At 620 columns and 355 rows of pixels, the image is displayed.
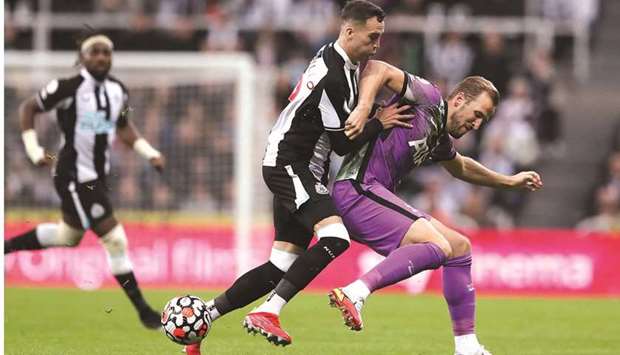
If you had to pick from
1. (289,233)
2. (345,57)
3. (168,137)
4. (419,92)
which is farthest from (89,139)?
(168,137)

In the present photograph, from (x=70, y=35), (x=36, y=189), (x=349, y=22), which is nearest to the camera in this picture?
(x=349, y=22)

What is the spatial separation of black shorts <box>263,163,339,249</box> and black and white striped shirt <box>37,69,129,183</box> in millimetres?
3526

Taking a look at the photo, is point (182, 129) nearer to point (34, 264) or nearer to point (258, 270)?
point (34, 264)

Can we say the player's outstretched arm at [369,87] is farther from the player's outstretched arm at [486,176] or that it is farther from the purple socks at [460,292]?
the purple socks at [460,292]

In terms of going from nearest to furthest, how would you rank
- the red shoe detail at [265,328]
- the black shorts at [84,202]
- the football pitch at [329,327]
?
the red shoe detail at [265,328]
the football pitch at [329,327]
the black shorts at [84,202]

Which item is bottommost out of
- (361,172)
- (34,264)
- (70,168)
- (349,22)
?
(34,264)

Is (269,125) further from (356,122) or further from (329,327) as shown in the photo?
(356,122)


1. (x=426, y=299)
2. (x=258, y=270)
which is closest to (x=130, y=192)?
(x=426, y=299)

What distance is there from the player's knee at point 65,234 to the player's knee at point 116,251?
31cm

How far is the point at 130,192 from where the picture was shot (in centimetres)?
1816

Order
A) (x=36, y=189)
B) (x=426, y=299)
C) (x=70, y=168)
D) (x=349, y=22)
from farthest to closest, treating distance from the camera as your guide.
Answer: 1. (x=36, y=189)
2. (x=426, y=299)
3. (x=70, y=168)
4. (x=349, y=22)

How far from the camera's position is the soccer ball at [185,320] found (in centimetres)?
805

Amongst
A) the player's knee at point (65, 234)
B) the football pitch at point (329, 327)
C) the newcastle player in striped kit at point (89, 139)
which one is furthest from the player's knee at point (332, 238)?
the player's knee at point (65, 234)

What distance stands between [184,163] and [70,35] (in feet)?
17.6
